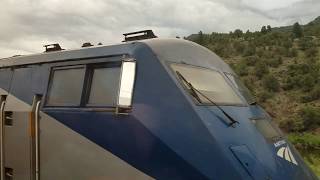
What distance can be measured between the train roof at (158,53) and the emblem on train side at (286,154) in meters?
1.69

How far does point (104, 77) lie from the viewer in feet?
24.3

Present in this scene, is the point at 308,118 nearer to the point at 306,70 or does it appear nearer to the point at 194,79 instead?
the point at 306,70

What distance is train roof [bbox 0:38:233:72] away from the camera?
7.37m

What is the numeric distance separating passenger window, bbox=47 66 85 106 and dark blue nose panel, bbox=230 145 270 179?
2473mm

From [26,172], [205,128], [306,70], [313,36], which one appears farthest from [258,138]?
[313,36]

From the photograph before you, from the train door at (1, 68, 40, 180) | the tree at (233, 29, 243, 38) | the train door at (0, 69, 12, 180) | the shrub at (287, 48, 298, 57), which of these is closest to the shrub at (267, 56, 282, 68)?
the shrub at (287, 48, 298, 57)

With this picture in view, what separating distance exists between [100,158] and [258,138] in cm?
216

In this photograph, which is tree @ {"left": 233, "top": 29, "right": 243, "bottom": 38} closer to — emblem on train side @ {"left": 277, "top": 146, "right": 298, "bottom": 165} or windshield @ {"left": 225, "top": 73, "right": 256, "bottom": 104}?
windshield @ {"left": 225, "top": 73, "right": 256, "bottom": 104}

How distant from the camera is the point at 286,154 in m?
7.44

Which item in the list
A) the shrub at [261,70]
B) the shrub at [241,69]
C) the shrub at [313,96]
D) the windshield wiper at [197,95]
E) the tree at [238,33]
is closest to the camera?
the windshield wiper at [197,95]

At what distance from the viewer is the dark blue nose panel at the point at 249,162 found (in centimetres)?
642

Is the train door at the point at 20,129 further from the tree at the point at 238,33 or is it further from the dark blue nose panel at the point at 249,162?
the tree at the point at 238,33

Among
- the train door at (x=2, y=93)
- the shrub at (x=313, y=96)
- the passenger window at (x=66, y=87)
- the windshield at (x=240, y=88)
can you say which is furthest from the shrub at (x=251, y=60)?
the passenger window at (x=66, y=87)

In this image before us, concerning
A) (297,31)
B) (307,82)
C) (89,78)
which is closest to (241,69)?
(307,82)
